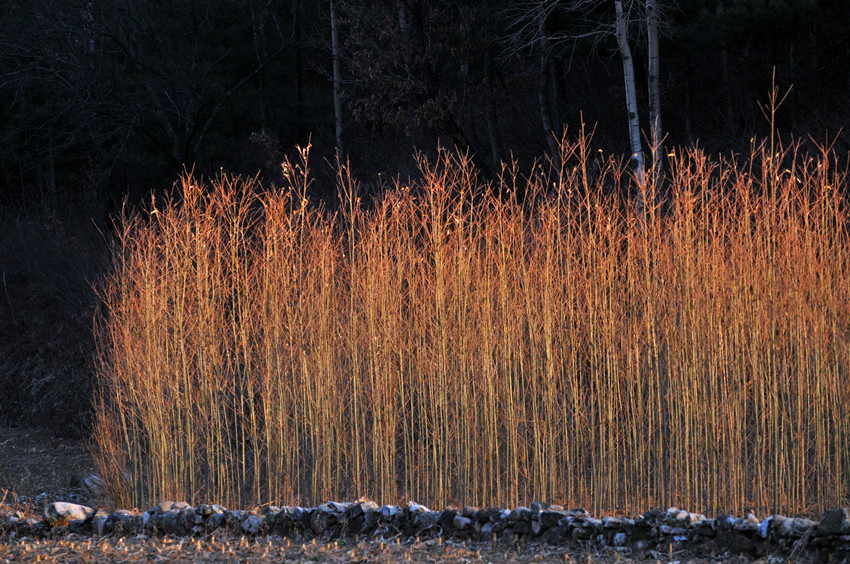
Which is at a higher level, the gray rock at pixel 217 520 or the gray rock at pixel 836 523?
the gray rock at pixel 836 523

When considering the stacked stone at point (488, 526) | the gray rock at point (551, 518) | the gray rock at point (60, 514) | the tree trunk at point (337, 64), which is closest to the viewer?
the stacked stone at point (488, 526)

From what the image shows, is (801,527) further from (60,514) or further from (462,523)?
(60,514)

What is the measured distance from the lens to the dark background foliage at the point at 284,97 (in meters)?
11.6

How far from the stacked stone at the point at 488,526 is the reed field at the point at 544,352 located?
0.93 m

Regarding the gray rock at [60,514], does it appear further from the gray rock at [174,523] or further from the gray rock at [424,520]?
the gray rock at [424,520]

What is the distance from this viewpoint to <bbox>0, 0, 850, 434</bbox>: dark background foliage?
11.6m

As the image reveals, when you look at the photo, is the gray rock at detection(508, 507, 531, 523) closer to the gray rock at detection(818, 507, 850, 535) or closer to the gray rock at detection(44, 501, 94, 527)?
the gray rock at detection(818, 507, 850, 535)

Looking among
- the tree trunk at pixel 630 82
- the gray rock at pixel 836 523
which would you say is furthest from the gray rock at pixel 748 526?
the tree trunk at pixel 630 82

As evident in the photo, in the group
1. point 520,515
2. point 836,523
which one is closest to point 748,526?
point 836,523

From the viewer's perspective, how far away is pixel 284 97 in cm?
1698

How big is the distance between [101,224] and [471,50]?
6655 mm

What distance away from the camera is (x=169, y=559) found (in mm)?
4250

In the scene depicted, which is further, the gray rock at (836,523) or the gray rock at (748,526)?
the gray rock at (748,526)

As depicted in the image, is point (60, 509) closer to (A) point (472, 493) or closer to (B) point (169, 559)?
(B) point (169, 559)
